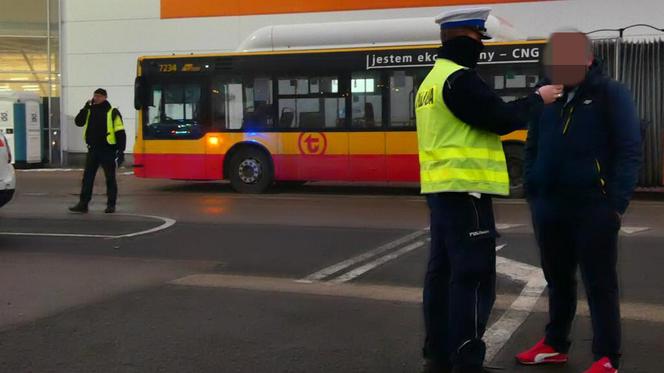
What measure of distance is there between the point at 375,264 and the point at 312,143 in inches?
274

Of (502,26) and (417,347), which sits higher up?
(502,26)

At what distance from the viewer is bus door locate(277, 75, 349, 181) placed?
13.8 metres

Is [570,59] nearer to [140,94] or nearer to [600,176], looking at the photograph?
[600,176]

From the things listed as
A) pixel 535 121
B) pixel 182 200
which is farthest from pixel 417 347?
pixel 182 200

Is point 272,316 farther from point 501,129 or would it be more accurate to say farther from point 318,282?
point 501,129

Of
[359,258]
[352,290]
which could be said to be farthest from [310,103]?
[352,290]

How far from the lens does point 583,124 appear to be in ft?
12.3

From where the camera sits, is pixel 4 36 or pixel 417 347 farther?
pixel 4 36

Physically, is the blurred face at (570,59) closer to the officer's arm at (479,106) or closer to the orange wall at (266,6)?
the officer's arm at (479,106)

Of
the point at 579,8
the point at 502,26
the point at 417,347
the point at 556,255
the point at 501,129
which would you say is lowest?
the point at 417,347

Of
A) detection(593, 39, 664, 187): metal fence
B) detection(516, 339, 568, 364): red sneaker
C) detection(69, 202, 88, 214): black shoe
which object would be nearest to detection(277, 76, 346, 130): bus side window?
detection(69, 202, 88, 214): black shoe

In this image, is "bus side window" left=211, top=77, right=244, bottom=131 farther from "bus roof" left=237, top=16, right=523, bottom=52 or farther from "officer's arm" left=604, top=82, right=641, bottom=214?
"officer's arm" left=604, top=82, right=641, bottom=214

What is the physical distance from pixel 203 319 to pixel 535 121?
9.03 feet

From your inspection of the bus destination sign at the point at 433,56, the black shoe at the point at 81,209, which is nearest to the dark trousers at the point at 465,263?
the black shoe at the point at 81,209
